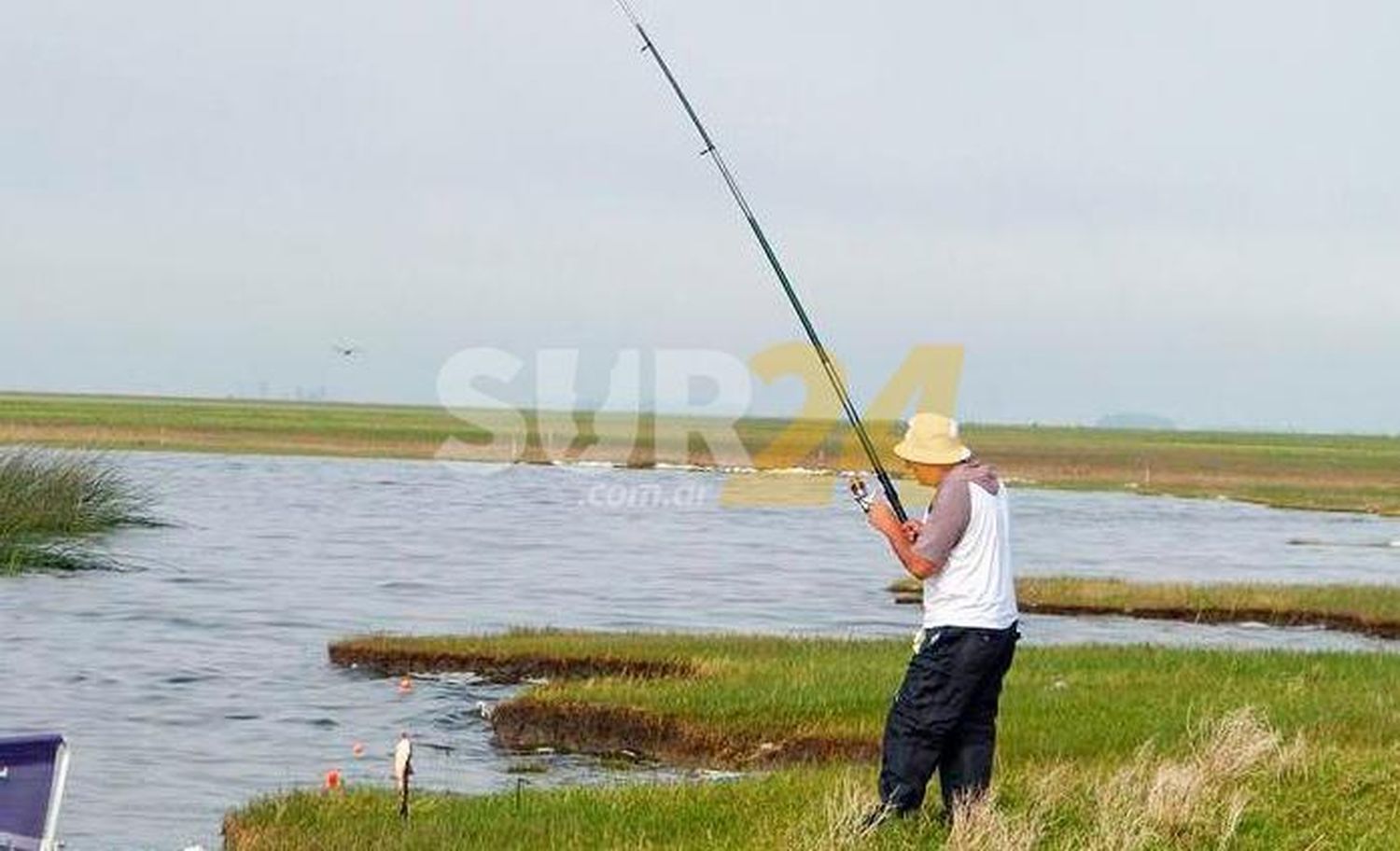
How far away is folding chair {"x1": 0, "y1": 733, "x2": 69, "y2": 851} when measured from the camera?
919 centimetres

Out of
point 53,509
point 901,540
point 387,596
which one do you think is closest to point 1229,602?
point 387,596

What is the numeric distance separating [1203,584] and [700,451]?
8693cm

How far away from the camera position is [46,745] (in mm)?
9195

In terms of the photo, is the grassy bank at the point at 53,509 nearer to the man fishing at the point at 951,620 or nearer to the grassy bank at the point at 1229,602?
the grassy bank at the point at 1229,602

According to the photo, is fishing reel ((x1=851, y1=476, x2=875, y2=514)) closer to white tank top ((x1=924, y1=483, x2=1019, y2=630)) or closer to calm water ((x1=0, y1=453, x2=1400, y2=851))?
white tank top ((x1=924, y1=483, x2=1019, y2=630))

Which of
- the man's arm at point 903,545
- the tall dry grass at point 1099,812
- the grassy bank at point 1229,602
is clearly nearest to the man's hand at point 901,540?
the man's arm at point 903,545

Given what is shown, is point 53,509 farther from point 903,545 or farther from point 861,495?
point 903,545

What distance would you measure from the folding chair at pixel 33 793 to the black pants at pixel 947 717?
4.13 m

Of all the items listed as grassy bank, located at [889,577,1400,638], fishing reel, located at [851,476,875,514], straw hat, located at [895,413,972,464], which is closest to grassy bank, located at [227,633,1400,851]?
fishing reel, located at [851,476,875,514]

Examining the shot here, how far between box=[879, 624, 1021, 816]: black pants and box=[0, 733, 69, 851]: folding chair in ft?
13.6

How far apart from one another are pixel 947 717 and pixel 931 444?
4.49 feet

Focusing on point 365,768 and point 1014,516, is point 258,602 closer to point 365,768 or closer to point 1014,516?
point 365,768

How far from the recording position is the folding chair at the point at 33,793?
9188 millimetres

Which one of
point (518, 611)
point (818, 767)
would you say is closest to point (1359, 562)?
point (518, 611)
